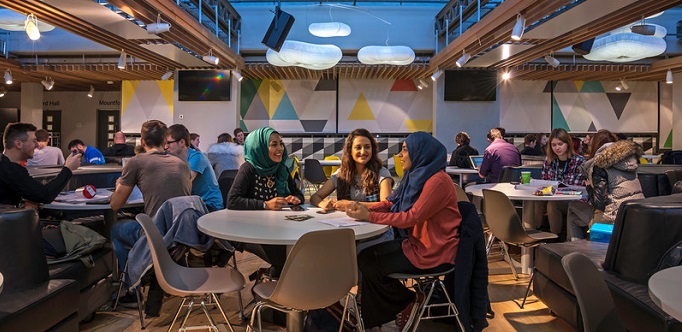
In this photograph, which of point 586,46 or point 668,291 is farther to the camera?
point 586,46

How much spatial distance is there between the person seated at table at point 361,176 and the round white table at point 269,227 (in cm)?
51

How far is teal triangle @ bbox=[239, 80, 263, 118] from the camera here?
14523 millimetres

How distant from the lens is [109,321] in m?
3.73

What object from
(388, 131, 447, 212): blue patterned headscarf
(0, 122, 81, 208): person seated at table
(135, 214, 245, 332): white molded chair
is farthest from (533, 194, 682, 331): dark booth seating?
(0, 122, 81, 208): person seated at table

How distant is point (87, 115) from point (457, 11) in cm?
1417

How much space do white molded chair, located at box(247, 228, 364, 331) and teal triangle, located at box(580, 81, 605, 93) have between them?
14570mm

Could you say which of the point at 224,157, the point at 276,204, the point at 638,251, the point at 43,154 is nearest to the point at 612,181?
the point at 638,251

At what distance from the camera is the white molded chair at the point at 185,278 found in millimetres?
2670

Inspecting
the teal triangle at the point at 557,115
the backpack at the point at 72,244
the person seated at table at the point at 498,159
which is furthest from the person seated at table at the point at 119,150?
the teal triangle at the point at 557,115

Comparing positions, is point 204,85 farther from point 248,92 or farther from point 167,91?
point 167,91

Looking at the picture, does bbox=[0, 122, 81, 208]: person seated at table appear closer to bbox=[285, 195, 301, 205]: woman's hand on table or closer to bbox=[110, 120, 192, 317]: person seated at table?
bbox=[110, 120, 192, 317]: person seated at table

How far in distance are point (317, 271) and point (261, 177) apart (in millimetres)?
1645

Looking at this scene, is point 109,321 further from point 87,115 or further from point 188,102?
point 87,115

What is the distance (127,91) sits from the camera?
14.6m
